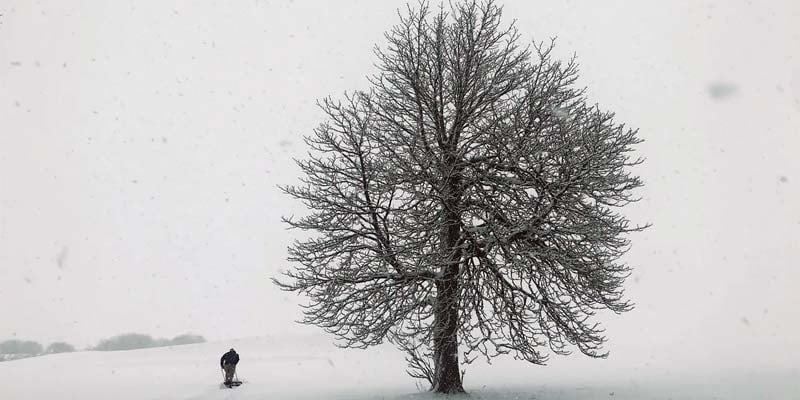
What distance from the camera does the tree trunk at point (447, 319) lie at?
12.6 meters

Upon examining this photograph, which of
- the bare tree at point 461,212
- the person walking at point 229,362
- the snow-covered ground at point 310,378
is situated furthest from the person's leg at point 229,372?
the bare tree at point 461,212

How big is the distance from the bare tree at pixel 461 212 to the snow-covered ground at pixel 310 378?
7.30 feet

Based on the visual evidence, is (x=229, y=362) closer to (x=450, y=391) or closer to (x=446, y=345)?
(x=450, y=391)

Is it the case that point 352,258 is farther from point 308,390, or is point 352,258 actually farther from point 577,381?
point 577,381

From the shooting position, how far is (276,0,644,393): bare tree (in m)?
12.0

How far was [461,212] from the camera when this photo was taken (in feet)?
42.7

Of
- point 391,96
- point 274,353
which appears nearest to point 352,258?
point 391,96

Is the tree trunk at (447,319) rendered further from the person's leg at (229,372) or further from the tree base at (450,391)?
the person's leg at (229,372)

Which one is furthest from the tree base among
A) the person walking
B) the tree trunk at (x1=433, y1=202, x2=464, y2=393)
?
the person walking

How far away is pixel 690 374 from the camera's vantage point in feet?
63.2

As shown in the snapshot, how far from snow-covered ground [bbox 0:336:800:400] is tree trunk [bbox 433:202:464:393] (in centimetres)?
60

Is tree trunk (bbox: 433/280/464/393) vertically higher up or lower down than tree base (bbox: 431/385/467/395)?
higher up

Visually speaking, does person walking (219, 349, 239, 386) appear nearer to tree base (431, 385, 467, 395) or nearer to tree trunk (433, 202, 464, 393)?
tree trunk (433, 202, 464, 393)

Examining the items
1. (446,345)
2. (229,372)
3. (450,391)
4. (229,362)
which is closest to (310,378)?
Result: (229,372)
